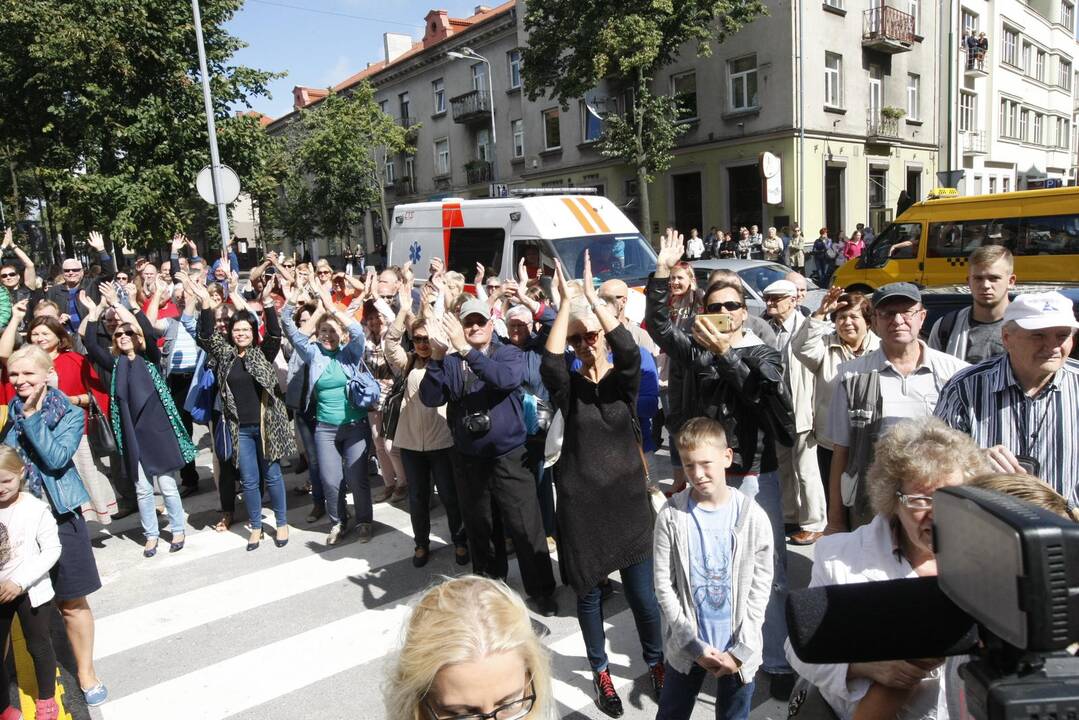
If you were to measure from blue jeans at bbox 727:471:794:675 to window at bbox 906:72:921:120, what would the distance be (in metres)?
29.4

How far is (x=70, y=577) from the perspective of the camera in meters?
3.85

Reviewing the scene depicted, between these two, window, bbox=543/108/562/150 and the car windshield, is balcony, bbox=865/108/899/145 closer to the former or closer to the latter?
window, bbox=543/108/562/150

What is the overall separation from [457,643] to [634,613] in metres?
2.27

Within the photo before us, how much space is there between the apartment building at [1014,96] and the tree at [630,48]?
1184 cm

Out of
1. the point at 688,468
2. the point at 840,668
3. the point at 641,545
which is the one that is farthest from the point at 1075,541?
the point at 641,545

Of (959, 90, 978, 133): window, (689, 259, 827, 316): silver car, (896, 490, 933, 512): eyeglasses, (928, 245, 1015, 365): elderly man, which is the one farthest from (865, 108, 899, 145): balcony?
(896, 490, 933, 512): eyeglasses

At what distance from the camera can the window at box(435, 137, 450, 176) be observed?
40.2 meters

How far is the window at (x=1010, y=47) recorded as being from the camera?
3489cm

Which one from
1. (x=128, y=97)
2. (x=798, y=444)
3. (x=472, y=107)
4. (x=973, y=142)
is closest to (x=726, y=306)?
(x=798, y=444)

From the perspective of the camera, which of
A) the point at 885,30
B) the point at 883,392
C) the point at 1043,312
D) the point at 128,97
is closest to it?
the point at 1043,312

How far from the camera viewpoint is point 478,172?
37688mm

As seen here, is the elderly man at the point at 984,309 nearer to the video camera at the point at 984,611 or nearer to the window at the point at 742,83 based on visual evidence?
the video camera at the point at 984,611

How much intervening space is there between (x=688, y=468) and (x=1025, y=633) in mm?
2180

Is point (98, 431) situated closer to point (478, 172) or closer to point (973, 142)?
point (478, 172)
